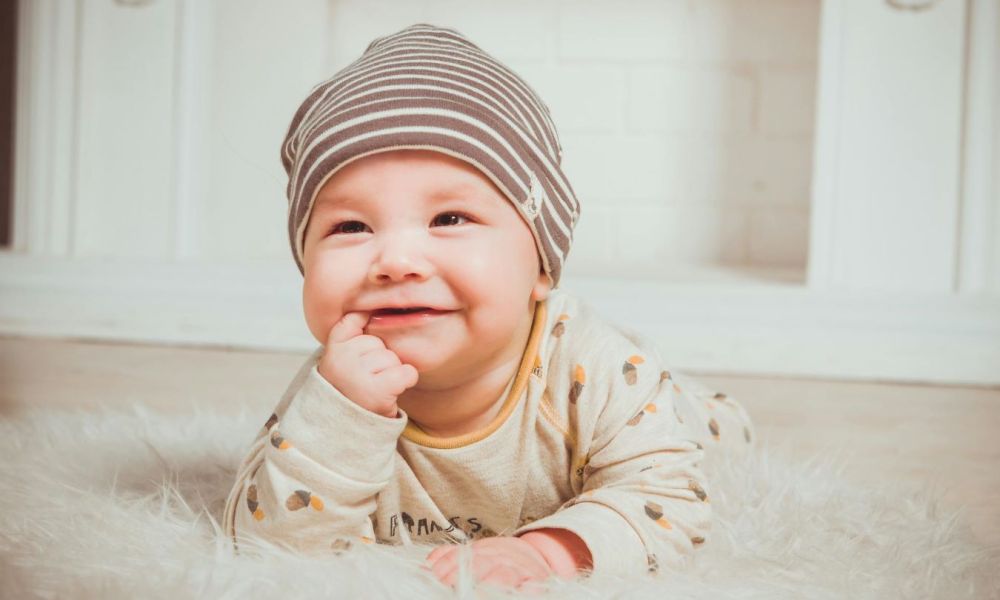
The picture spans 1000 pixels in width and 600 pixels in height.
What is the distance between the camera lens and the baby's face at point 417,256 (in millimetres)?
666

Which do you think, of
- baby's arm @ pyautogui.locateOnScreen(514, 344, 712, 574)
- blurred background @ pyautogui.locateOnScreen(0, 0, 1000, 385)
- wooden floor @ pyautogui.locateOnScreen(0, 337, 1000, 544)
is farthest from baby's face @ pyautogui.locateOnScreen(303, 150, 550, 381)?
blurred background @ pyautogui.locateOnScreen(0, 0, 1000, 385)

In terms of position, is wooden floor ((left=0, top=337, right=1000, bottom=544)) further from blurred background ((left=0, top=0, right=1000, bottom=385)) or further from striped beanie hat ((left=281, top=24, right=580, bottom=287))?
striped beanie hat ((left=281, top=24, right=580, bottom=287))

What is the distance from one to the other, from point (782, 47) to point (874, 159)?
697 mm

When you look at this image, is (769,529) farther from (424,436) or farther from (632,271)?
(632,271)

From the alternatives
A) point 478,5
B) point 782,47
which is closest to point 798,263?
point 782,47

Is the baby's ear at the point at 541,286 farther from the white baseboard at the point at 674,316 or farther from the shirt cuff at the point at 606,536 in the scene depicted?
the white baseboard at the point at 674,316

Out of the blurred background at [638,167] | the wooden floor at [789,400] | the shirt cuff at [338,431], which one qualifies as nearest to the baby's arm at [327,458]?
the shirt cuff at [338,431]

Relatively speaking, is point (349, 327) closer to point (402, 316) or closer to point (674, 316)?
point (402, 316)

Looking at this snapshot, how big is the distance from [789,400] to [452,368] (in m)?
0.91

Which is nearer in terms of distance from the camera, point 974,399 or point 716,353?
point 974,399

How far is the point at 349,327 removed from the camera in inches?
26.9

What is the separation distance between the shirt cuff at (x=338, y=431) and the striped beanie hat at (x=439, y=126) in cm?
15

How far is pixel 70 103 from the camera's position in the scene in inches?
77.2

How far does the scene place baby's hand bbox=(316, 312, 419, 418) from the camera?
66 centimetres
